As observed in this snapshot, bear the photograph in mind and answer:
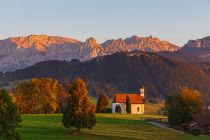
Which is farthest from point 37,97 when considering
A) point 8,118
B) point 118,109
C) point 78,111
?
point 8,118

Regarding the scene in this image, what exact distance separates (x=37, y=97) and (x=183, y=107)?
155ft

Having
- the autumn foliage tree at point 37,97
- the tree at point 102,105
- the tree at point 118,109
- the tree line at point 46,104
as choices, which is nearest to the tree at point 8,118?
the tree line at point 46,104

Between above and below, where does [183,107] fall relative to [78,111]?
above

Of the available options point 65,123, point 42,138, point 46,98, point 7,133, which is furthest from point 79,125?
point 46,98

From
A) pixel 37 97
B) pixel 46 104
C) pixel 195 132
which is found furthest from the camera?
pixel 46 104

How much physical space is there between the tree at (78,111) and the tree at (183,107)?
3231 centimetres

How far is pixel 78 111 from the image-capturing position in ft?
236

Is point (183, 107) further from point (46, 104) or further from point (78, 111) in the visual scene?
point (46, 104)

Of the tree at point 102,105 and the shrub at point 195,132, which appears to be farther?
the tree at point 102,105

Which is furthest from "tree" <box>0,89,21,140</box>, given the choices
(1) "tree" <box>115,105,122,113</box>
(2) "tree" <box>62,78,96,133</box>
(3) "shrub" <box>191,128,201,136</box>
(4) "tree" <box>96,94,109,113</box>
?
(1) "tree" <box>115,105,122,113</box>

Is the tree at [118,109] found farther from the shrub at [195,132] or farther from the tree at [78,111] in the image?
the tree at [78,111]

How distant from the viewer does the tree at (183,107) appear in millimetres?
100562

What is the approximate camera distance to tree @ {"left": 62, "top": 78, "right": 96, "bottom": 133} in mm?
71688

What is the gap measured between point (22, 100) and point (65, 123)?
62773 millimetres
